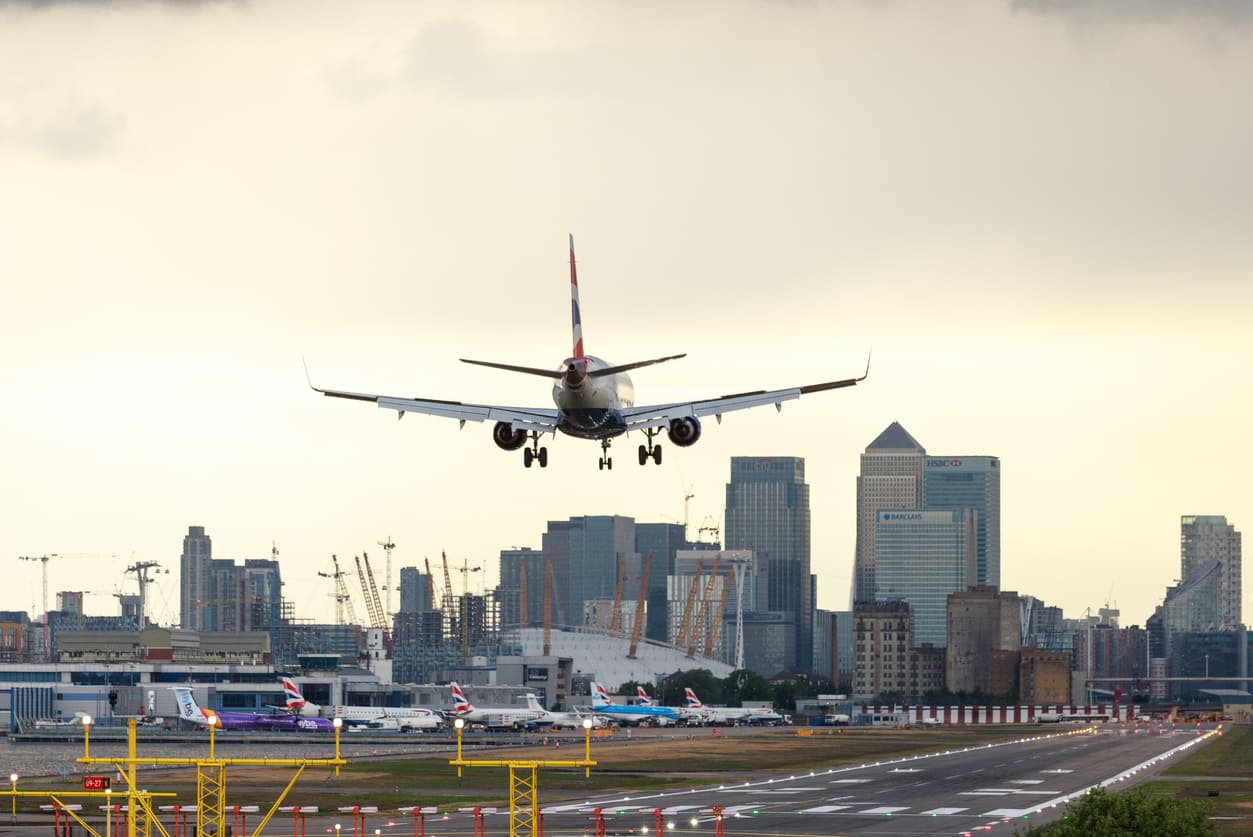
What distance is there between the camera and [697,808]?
462 ft

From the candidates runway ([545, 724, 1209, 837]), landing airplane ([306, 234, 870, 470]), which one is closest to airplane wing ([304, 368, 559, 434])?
landing airplane ([306, 234, 870, 470])

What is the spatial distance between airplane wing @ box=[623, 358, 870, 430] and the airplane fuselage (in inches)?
36.8

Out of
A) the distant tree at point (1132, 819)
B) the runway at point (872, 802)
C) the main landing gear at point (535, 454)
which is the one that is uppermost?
the main landing gear at point (535, 454)

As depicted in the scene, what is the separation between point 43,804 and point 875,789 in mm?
66190

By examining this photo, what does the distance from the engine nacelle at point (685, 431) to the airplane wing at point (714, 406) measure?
0.72 ft

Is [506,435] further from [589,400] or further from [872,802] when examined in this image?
[872,802]

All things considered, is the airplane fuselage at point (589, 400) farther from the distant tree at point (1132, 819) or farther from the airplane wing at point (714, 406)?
the distant tree at point (1132, 819)

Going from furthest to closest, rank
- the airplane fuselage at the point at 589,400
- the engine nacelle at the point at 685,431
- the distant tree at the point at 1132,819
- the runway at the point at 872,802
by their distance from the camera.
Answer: the runway at the point at 872,802 → the engine nacelle at the point at 685,431 → the airplane fuselage at the point at 589,400 → the distant tree at the point at 1132,819

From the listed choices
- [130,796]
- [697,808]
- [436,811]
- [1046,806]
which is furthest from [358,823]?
[130,796]

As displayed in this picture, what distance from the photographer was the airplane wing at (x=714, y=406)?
341ft

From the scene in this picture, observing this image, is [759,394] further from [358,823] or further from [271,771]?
[271,771]

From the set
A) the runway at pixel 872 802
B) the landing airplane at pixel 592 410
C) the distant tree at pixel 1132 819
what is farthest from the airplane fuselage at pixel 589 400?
the distant tree at pixel 1132 819

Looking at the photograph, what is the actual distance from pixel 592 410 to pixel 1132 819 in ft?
120

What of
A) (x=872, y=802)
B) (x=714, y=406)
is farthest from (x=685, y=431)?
(x=872, y=802)
